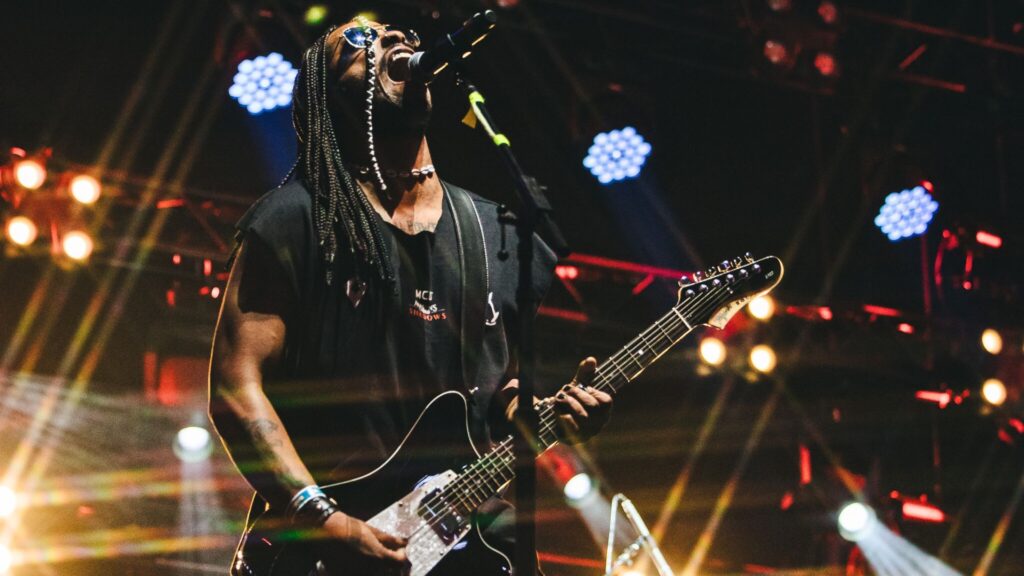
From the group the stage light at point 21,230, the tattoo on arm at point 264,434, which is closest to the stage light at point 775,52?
the stage light at point 21,230

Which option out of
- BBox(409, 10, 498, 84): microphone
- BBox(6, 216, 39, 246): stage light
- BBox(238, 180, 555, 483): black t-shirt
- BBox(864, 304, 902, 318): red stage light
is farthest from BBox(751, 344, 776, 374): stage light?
BBox(409, 10, 498, 84): microphone

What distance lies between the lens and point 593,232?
8438mm

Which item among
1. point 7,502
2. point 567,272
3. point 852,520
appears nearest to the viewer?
→ point 7,502

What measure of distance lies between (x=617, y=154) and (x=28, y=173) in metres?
3.78

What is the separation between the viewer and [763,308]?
27.8 ft

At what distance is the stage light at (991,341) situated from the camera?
9055mm

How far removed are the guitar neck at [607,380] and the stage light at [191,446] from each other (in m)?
4.97

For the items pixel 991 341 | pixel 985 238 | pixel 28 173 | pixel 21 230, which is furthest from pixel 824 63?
pixel 21 230

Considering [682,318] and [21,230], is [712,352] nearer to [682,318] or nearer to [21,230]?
[21,230]

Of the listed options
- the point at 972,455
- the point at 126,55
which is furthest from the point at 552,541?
the point at 126,55

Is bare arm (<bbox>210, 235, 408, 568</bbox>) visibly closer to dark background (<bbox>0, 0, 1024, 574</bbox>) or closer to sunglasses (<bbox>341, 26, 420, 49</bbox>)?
sunglasses (<bbox>341, 26, 420, 49</bbox>)

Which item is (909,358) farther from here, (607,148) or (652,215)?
(607,148)

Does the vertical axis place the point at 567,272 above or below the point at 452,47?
above

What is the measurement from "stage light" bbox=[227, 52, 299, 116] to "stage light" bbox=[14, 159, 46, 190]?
121 centimetres
